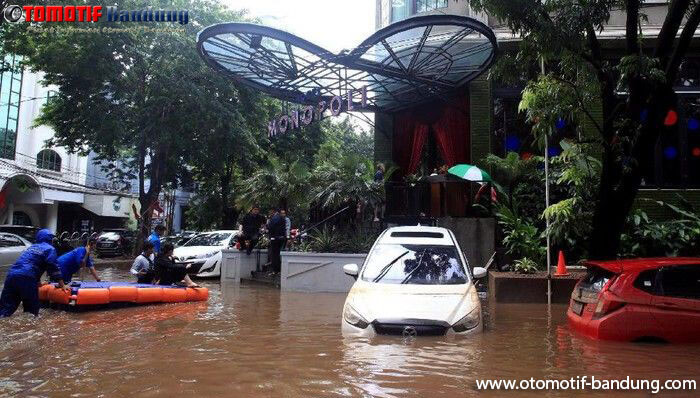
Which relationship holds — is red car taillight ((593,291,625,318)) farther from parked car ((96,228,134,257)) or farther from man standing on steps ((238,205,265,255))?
parked car ((96,228,134,257))

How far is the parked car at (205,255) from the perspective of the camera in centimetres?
1558

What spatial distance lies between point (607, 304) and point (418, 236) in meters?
2.77

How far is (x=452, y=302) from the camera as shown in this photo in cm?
643

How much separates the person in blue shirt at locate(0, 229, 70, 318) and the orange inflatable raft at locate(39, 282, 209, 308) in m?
1.12

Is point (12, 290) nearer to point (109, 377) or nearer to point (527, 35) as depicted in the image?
point (109, 377)

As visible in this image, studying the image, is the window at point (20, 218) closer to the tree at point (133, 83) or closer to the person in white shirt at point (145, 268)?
the tree at point (133, 83)

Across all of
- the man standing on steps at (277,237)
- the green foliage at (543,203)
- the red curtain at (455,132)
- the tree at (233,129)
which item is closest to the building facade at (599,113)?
the red curtain at (455,132)

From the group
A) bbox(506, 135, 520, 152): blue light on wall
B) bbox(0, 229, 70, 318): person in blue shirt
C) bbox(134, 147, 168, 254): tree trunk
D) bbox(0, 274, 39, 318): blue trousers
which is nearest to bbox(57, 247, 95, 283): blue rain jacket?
bbox(0, 229, 70, 318): person in blue shirt

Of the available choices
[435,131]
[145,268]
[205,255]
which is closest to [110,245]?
[205,255]

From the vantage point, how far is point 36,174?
Result: 28.1m

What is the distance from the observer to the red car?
6.41 m

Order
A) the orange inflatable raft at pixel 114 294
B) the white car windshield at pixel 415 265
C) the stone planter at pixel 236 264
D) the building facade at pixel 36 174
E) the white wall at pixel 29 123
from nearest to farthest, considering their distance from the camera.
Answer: the white car windshield at pixel 415 265
the orange inflatable raft at pixel 114 294
the stone planter at pixel 236 264
the building facade at pixel 36 174
the white wall at pixel 29 123

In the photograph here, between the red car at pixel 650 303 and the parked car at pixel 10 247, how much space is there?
16.4 metres

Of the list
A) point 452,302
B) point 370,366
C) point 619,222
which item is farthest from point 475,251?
point 370,366
